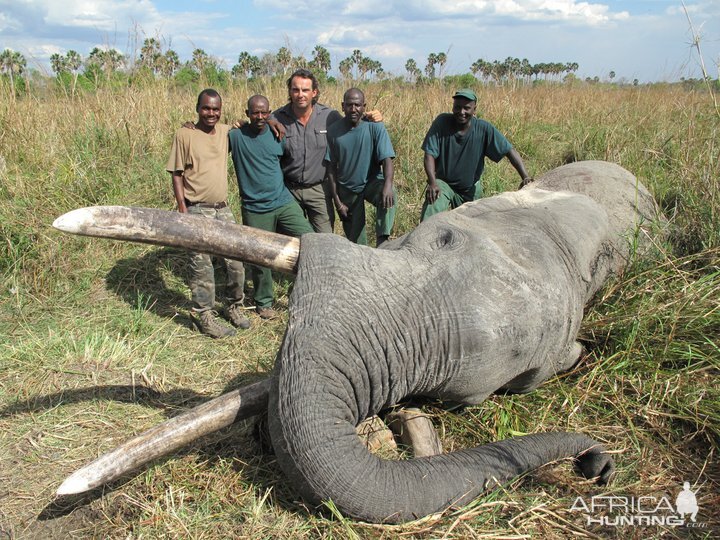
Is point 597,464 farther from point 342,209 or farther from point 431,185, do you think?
point 342,209

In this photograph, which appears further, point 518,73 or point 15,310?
point 518,73

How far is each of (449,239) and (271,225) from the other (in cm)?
255

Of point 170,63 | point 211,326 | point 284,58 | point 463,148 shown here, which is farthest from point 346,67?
point 211,326

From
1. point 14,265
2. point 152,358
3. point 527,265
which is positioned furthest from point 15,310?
point 527,265

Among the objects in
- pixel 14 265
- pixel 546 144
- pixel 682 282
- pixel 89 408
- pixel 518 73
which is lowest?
pixel 89 408

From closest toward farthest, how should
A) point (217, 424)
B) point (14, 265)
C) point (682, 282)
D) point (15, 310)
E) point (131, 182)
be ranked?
point (217, 424) → point (682, 282) → point (15, 310) → point (14, 265) → point (131, 182)

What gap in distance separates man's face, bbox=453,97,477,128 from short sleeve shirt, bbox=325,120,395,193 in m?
0.70

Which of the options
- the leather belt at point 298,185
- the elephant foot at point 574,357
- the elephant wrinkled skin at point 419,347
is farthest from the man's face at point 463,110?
the elephant foot at point 574,357

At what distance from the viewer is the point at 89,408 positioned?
364cm

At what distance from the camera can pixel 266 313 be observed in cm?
523

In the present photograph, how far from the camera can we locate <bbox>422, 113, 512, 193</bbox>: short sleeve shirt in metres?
5.59

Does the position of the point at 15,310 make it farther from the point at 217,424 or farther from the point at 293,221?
the point at 217,424

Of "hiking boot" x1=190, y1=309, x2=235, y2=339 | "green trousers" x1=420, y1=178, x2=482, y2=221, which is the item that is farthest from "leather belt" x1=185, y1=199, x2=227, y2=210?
Result: "green trousers" x1=420, y1=178, x2=482, y2=221

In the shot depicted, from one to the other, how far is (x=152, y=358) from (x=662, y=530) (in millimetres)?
3294
